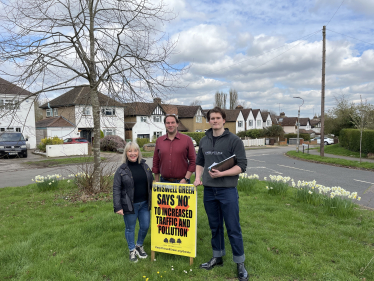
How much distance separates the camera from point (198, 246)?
4418mm

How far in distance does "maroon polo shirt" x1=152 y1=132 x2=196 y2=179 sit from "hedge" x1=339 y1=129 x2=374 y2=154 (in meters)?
20.9

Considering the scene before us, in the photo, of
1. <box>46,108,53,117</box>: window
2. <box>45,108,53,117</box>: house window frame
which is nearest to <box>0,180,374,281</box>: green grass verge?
<box>45,108,53,117</box>: house window frame

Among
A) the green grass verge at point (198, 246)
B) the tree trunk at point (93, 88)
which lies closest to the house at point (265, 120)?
the tree trunk at point (93, 88)

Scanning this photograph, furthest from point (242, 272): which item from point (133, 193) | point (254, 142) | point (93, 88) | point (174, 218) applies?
point (254, 142)

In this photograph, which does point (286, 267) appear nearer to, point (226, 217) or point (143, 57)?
point (226, 217)

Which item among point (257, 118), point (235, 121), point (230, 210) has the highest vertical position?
point (257, 118)

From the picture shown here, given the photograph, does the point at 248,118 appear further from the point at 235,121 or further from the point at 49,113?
the point at 49,113

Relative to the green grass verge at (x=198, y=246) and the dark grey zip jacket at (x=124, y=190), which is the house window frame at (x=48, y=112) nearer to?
the green grass verge at (x=198, y=246)

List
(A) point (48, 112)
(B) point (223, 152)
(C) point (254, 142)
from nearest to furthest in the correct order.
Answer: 1. (B) point (223, 152)
2. (A) point (48, 112)
3. (C) point (254, 142)

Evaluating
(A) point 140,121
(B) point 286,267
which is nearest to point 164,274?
(B) point 286,267

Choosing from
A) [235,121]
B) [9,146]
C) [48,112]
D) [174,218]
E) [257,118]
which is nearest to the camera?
[174,218]

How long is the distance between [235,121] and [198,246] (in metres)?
54.4

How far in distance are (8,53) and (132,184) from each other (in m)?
5.23

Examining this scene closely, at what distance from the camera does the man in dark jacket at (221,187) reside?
11.6 feet
